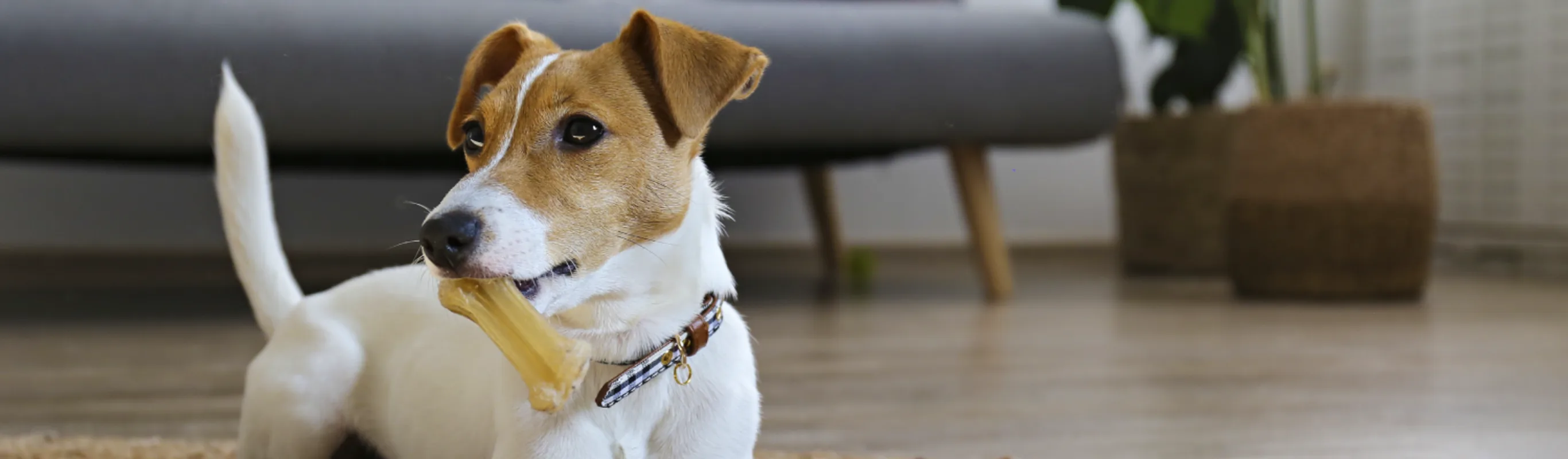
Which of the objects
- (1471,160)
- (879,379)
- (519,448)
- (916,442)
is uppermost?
(519,448)

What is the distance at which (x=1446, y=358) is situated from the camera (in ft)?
6.13

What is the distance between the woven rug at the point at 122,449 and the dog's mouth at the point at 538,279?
0.46m

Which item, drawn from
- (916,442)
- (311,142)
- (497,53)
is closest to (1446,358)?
(916,442)

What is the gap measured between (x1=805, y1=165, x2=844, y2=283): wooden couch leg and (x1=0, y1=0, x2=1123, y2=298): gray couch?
0.75m

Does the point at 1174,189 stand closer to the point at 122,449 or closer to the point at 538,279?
the point at 122,449

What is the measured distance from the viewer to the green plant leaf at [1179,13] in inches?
109

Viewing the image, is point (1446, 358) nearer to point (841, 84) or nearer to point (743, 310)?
point (841, 84)

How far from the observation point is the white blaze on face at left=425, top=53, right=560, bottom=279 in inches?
27.5

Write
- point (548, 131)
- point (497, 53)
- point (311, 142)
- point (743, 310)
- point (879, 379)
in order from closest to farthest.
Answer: point (548, 131) < point (497, 53) < point (879, 379) < point (311, 142) < point (743, 310)

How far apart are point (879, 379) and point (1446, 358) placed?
0.86 meters

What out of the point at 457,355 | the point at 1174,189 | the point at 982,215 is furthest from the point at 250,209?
the point at 1174,189

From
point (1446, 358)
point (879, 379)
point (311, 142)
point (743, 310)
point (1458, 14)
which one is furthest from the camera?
point (1458, 14)

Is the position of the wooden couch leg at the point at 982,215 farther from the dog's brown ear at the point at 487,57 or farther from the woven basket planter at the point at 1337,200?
the dog's brown ear at the point at 487,57

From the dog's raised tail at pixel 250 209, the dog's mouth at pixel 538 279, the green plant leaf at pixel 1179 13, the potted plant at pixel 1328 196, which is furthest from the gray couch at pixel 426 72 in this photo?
the dog's mouth at pixel 538 279
